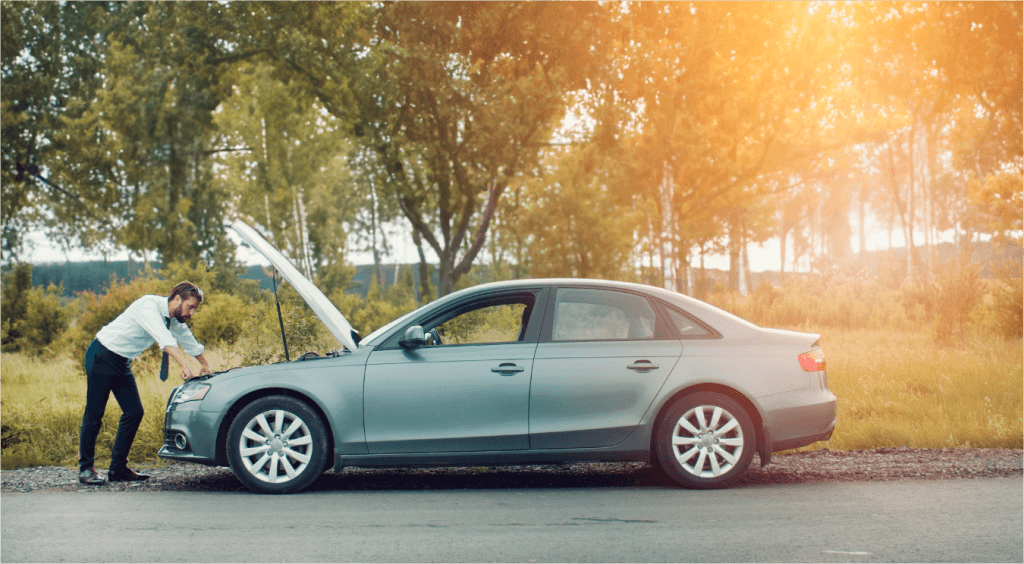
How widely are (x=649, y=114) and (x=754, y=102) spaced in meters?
3.36

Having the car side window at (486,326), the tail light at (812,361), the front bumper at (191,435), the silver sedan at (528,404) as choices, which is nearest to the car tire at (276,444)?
the silver sedan at (528,404)

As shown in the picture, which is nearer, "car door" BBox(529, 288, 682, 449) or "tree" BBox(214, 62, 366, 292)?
"car door" BBox(529, 288, 682, 449)

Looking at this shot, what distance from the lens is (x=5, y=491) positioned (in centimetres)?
671

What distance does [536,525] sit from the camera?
17.4 ft

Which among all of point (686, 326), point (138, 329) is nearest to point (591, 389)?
point (686, 326)

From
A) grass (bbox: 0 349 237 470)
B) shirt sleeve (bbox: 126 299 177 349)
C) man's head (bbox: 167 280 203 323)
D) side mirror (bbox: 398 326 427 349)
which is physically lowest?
grass (bbox: 0 349 237 470)

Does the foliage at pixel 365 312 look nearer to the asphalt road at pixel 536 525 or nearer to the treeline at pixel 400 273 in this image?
the treeline at pixel 400 273

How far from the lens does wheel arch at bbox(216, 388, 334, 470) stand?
6445 mm

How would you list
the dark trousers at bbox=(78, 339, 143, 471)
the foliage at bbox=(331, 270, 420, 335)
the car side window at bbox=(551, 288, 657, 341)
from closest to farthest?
1. the car side window at bbox=(551, 288, 657, 341)
2. the dark trousers at bbox=(78, 339, 143, 471)
3. the foliage at bbox=(331, 270, 420, 335)

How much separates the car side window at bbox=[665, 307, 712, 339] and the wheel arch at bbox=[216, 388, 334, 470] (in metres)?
2.84

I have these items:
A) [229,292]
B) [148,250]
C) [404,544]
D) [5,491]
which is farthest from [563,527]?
[148,250]

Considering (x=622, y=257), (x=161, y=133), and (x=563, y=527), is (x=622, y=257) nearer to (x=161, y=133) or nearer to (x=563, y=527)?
(x=161, y=133)

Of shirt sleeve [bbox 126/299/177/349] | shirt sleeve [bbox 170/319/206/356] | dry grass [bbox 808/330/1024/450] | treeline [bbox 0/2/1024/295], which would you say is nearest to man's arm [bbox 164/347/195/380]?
shirt sleeve [bbox 126/299/177/349]

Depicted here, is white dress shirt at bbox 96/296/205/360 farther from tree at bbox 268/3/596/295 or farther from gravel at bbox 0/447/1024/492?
tree at bbox 268/3/596/295
